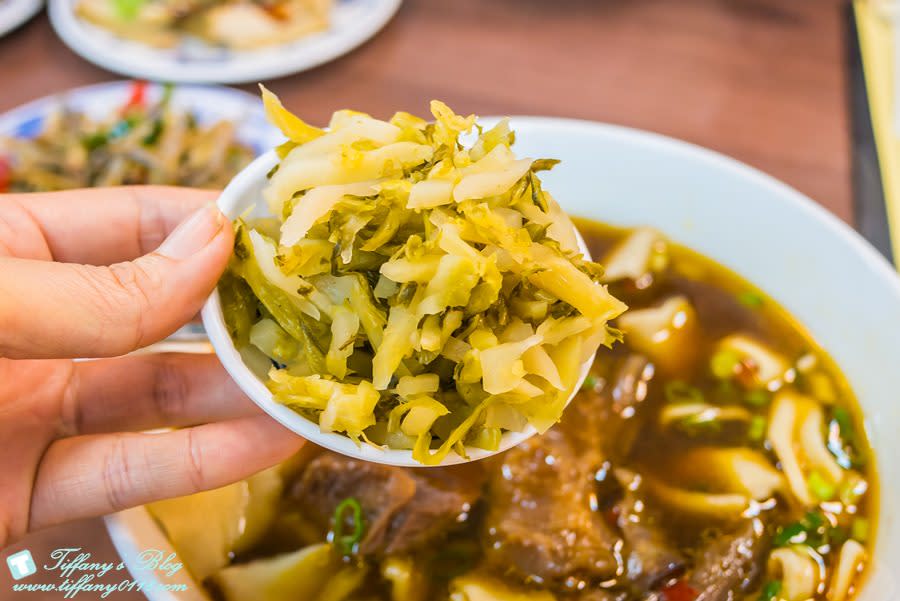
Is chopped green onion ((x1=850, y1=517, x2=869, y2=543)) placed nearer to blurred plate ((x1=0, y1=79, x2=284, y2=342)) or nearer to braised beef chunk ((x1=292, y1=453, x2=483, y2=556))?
braised beef chunk ((x1=292, y1=453, x2=483, y2=556))

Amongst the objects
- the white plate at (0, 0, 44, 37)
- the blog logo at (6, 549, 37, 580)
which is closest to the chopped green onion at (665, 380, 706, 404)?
the blog logo at (6, 549, 37, 580)

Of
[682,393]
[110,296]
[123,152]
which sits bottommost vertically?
[682,393]

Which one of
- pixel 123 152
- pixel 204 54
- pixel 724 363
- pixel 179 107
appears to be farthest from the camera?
pixel 204 54

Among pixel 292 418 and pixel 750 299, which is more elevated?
pixel 292 418

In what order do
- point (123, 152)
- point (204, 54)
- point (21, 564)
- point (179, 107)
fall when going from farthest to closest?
point (204, 54) → point (179, 107) → point (123, 152) → point (21, 564)

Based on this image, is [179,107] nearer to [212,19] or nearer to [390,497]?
[212,19]

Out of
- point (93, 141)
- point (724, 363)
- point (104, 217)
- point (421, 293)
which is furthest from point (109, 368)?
point (724, 363)

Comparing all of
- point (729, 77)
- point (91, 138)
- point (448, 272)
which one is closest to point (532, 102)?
point (729, 77)
